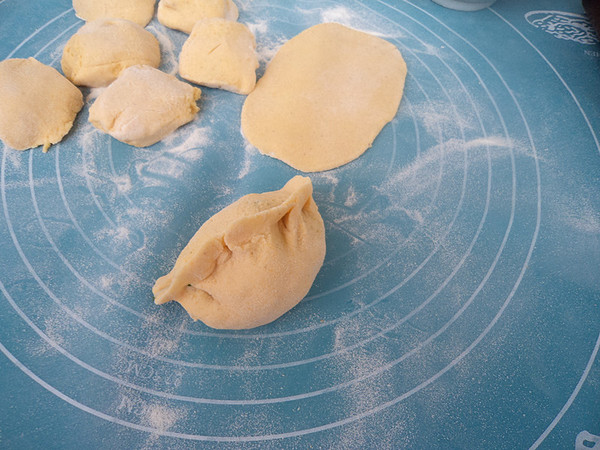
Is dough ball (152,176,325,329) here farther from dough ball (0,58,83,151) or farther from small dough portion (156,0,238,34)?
small dough portion (156,0,238,34)

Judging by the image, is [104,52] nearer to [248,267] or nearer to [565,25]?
[248,267]

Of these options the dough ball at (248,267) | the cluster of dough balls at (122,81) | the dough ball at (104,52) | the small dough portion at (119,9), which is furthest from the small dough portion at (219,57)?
the dough ball at (248,267)

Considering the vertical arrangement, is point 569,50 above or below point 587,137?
Result: above

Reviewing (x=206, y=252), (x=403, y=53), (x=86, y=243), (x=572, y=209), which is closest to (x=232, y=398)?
(x=206, y=252)

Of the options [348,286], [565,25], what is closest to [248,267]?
[348,286]

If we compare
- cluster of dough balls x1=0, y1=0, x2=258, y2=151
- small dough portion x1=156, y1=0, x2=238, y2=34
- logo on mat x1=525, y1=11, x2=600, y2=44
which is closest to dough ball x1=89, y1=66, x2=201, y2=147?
cluster of dough balls x1=0, y1=0, x2=258, y2=151

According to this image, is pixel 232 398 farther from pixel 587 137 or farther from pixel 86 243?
pixel 587 137

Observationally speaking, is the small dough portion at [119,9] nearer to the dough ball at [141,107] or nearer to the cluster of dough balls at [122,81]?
the cluster of dough balls at [122,81]
